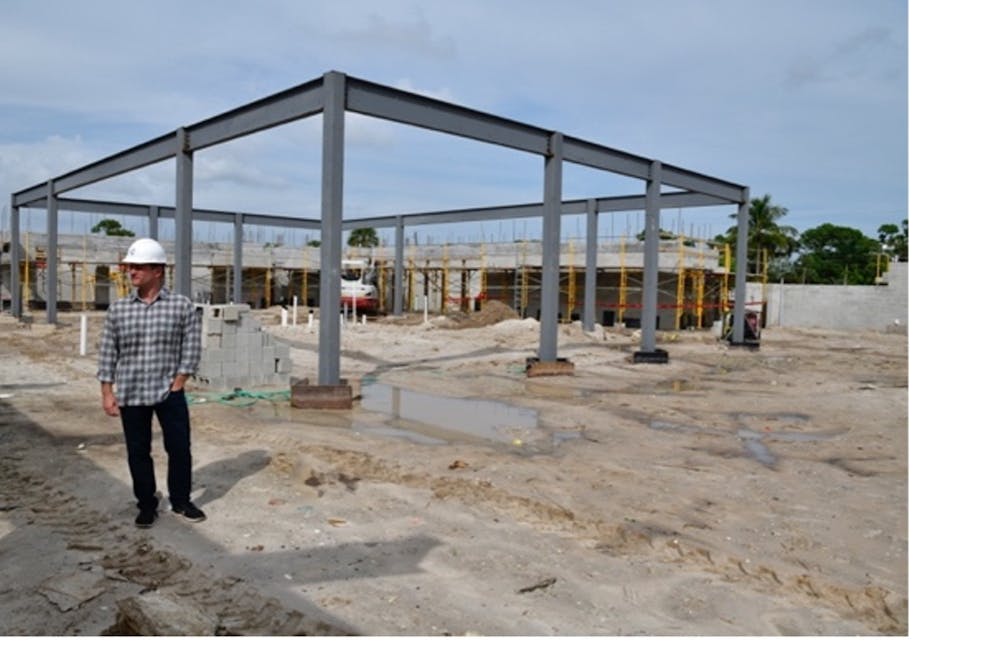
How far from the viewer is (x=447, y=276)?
36375mm

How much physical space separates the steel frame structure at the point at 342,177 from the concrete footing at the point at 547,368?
0.44ft

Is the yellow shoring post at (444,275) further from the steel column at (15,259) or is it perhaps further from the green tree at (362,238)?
the green tree at (362,238)

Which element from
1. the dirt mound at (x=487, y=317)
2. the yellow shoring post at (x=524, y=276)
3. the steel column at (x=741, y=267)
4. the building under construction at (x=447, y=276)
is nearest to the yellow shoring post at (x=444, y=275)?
the building under construction at (x=447, y=276)

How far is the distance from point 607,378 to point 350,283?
21.8 metres

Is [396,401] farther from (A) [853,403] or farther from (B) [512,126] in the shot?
(A) [853,403]

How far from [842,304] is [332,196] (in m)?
27.8

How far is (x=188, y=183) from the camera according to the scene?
531 inches

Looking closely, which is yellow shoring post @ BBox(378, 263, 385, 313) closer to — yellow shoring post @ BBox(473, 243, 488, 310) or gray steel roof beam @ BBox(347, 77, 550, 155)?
yellow shoring post @ BBox(473, 243, 488, 310)

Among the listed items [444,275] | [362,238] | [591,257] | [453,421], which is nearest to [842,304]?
[591,257]

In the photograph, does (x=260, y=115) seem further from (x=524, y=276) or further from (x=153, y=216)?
(x=524, y=276)

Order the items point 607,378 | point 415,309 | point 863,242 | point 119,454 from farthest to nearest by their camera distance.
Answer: point 863,242, point 415,309, point 607,378, point 119,454

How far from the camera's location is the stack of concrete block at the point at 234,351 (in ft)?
36.2
